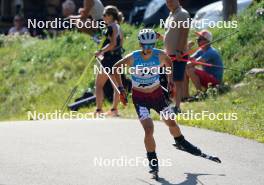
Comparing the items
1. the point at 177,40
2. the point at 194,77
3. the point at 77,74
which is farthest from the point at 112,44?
the point at 77,74

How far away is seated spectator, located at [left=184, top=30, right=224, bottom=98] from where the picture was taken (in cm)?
1457

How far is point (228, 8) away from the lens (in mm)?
17891

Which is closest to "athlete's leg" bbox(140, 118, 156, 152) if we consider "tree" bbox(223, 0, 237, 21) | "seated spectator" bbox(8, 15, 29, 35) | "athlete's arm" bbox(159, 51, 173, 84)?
"athlete's arm" bbox(159, 51, 173, 84)

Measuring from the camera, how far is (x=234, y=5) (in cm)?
1794

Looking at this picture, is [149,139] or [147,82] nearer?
[149,139]

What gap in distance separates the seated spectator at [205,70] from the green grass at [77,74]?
0.44 m

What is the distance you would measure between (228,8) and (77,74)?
3931 millimetres

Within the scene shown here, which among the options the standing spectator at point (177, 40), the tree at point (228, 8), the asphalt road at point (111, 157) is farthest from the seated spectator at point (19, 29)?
the standing spectator at point (177, 40)

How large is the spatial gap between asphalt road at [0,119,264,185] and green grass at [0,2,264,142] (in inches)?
32.7

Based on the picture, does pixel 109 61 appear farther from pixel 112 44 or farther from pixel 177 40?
pixel 177 40

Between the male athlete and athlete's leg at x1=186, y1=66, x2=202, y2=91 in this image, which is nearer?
the male athlete

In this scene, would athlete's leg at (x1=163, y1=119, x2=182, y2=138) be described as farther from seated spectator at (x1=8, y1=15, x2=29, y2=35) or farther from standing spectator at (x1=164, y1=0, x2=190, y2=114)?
seated spectator at (x1=8, y1=15, x2=29, y2=35)

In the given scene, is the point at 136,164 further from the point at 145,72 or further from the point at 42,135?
the point at 42,135

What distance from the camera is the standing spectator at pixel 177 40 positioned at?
13.0 m
